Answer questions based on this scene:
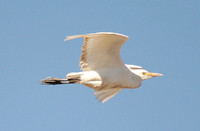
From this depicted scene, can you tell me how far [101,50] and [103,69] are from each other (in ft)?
2.35

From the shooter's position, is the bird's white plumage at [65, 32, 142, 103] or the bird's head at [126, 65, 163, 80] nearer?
the bird's white plumage at [65, 32, 142, 103]

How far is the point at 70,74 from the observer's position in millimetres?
11805

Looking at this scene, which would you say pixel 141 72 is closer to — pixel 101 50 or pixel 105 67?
pixel 105 67

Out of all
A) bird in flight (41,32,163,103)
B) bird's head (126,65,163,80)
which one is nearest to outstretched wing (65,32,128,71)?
bird in flight (41,32,163,103)

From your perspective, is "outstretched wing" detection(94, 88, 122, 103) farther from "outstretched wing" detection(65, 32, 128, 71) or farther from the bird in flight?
"outstretched wing" detection(65, 32, 128, 71)

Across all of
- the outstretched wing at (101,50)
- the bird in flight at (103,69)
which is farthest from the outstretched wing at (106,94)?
the outstretched wing at (101,50)

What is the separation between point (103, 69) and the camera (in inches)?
467

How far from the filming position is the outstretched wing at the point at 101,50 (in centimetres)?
1061

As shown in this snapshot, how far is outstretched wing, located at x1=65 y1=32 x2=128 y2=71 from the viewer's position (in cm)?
1061

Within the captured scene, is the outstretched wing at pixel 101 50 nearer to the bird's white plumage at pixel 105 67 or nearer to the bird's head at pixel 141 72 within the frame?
the bird's white plumage at pixel 105 67

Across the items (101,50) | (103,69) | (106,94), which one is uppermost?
(101,50)

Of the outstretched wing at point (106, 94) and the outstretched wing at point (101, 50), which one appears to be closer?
the outstretched wing at point (101, 50)

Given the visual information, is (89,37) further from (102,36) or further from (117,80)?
(117,80)

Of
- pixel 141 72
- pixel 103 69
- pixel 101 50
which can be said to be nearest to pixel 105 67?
pixel 103 69
